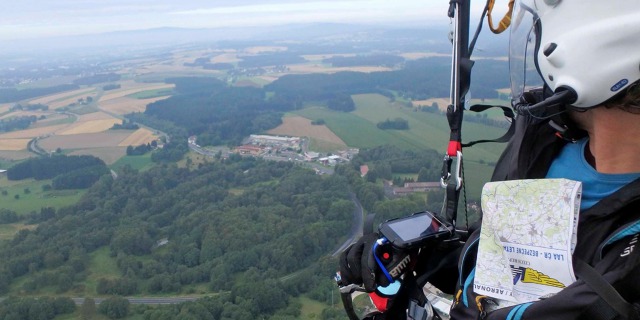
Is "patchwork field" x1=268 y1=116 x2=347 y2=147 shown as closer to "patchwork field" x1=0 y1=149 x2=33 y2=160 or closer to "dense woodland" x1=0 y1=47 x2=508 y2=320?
"dense woodland" x1=0 y1=47 x2=508 y2=320

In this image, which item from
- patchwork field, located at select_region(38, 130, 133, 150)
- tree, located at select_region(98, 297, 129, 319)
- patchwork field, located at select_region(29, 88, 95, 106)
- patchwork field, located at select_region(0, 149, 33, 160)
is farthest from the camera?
patchwork field, located at select_region(29, 88, 95, 106)

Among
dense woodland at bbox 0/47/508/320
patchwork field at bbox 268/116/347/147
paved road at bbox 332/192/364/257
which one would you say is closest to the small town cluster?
patchwork field at bbox 268/116/347/147

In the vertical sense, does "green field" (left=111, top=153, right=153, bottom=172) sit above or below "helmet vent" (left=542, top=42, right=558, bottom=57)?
below

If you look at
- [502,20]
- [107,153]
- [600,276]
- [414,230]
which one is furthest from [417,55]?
[600,276]

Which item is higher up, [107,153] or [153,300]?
[107,153]

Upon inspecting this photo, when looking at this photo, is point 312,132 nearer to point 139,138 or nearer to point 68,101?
point 139,138
